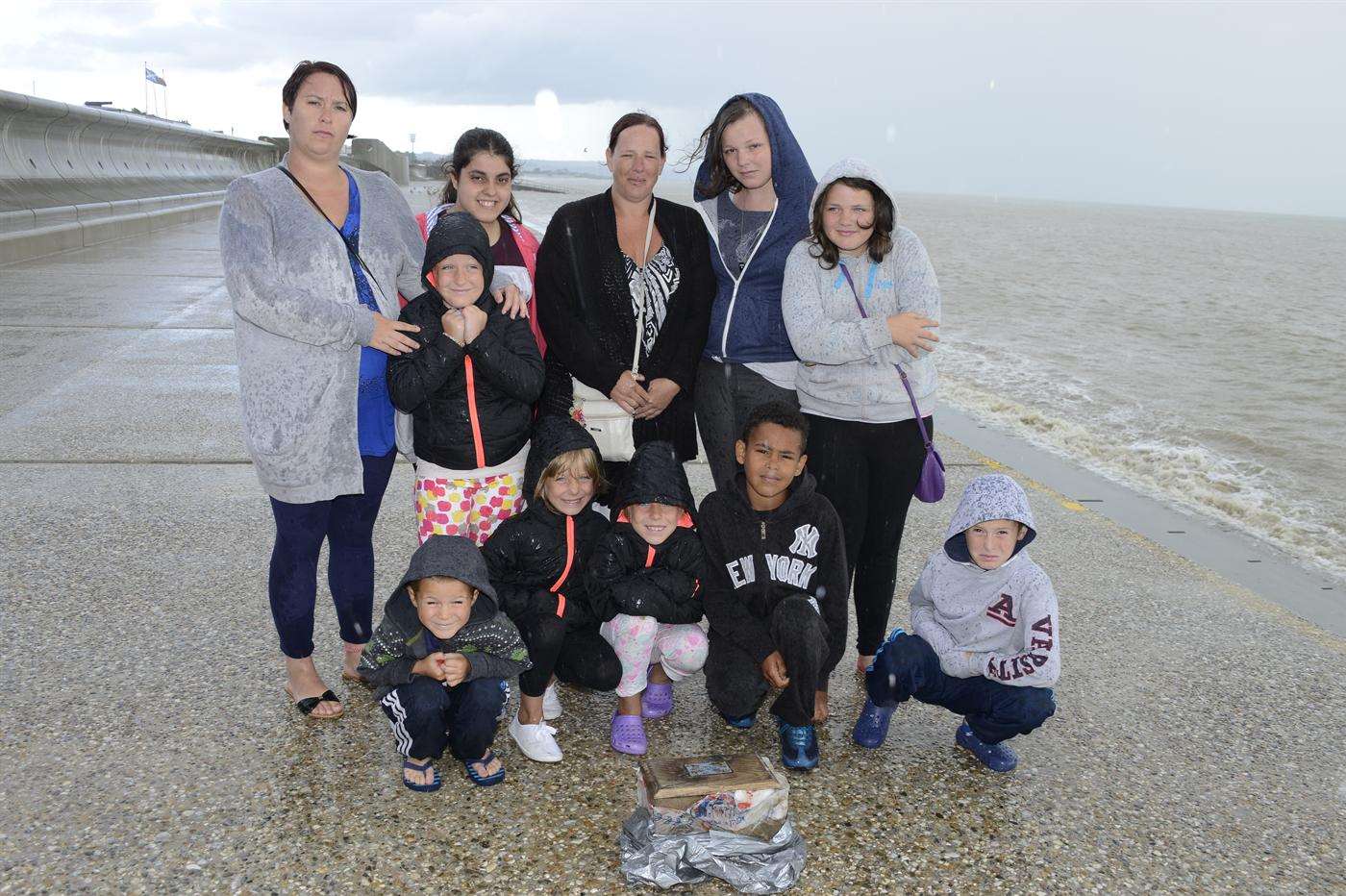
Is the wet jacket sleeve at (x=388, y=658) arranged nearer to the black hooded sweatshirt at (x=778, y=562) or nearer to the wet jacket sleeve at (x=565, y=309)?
the black hooded sweatshirt at (x=778, y=562)

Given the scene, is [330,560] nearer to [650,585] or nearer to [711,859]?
[650,585]

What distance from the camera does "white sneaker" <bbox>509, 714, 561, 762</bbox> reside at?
118 inches

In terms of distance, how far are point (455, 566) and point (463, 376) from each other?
2.22 ft

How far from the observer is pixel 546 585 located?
3279mm

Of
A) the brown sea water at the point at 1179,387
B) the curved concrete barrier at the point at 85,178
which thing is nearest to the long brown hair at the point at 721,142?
the brown sea water at the point at 1179,387

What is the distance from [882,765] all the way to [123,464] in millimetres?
4785

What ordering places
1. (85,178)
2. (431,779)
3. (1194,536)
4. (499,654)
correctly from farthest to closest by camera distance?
1. (85,178)
2. (1194,536)
3. (499,654)
4. (431,779)

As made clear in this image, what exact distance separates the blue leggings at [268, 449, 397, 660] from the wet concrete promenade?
259 mm

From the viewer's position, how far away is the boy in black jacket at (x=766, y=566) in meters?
3.21

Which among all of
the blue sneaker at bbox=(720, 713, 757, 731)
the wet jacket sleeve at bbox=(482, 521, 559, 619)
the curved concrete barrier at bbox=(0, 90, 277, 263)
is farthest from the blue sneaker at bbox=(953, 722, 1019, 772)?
the curved concrete barrier at bbox=(0, 90, 277, 263)

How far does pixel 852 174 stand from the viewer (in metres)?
3.27

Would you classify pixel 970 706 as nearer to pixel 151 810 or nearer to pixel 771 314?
pixel 771 314

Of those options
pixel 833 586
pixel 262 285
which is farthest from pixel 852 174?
pixel 262 285

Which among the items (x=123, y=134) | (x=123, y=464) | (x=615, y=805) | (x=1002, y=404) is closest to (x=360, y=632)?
(x=615, y=805)
